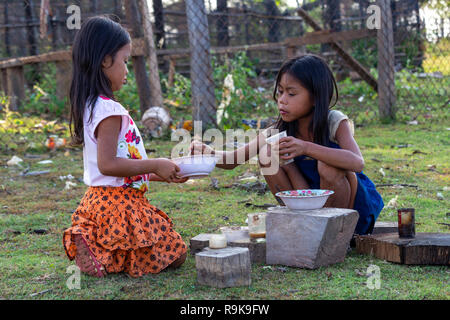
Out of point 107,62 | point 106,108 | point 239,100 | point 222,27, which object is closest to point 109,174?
point 106,108

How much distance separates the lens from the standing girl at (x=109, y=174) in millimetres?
2492

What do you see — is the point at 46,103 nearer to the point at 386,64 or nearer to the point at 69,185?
the point at 69,185

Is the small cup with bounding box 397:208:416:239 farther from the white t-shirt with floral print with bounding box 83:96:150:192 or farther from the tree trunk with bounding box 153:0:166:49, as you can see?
the tree trunk with bounding box 153:0:166:49

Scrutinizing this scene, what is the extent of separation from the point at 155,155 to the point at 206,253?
11.7 feet

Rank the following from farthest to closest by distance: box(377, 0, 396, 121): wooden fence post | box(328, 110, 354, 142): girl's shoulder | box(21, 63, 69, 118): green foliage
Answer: box(21, 63, 69, 118): green foliage, box(377, 0, 396, 121): wooden fence post, box(328, 110, 354, 142): girl's shoulder

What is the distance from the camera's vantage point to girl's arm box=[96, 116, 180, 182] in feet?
8.08

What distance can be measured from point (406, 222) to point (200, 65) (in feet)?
14.7

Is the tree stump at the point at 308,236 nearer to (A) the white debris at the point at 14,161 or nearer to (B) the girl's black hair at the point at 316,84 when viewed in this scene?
(B) the girl's black hair at the point at 316,84

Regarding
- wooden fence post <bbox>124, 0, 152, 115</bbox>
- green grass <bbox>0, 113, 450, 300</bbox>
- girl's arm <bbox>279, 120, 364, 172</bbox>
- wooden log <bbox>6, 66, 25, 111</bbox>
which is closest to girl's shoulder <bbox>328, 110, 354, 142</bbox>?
girl's arm <bbox>279, 120, 364, 172</bbox>

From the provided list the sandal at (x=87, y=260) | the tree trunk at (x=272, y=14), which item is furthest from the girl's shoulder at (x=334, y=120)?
the tree trunk at (x=272, y=14)

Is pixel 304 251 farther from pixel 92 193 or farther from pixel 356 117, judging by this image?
pixel 356 117

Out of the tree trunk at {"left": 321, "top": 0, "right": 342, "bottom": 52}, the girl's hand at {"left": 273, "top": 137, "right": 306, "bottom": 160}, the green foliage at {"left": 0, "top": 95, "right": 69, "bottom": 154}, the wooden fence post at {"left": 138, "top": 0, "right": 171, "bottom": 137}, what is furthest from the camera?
the tree trunk at {"left": 321, "top": 0, "right": 342, "bottom": 52}

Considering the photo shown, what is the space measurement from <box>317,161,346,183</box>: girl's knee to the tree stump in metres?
0.19
